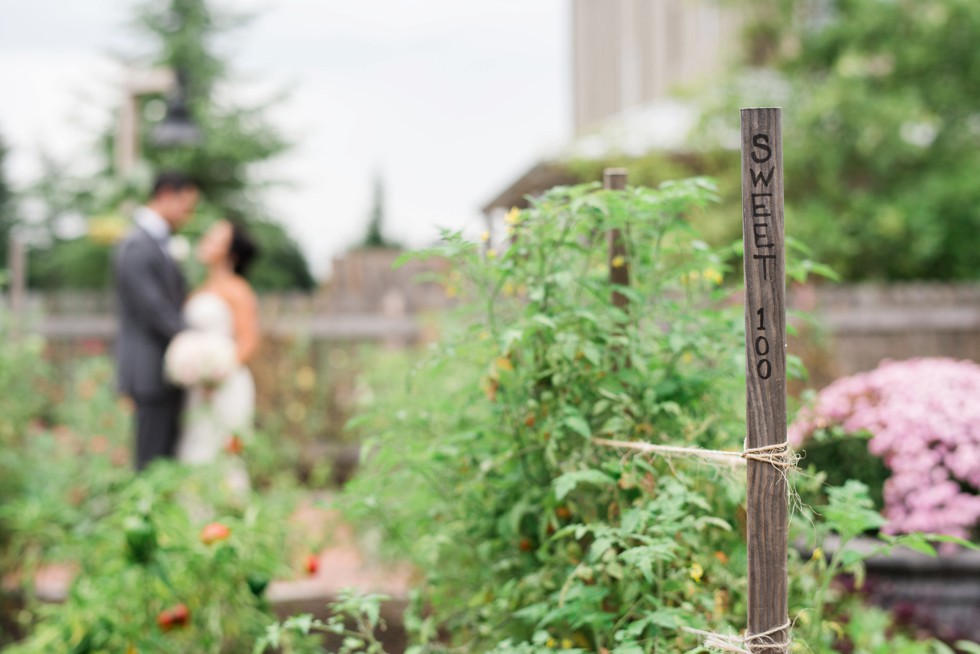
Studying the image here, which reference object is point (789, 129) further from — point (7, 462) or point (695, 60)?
point (7, 462)

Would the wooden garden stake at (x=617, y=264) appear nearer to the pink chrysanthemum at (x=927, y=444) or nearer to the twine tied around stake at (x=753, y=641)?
the twine tied around stake at (x=753, y=641)

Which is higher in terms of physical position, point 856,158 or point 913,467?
point 856,158

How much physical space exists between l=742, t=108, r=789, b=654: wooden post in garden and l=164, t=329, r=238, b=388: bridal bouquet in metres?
3.78

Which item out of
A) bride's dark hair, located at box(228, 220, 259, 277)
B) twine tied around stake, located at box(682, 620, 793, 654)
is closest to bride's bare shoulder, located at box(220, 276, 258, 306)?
bride's dark hair, located at box(228, 220, 259, 277)

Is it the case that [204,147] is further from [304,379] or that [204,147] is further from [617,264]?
[617,264]

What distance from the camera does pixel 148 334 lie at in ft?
16.9

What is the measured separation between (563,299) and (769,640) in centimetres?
72

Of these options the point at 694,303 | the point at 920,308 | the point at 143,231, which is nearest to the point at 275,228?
the point at 920,308

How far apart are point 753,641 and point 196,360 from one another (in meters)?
3.81

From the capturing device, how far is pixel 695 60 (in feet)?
57.4

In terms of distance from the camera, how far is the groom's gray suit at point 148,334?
16.6ft

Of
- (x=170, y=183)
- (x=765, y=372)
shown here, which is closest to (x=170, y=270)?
(x=170, y=183)

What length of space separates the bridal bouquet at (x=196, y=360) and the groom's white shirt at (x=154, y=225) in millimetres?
470

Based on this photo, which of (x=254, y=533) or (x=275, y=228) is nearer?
(x=254, y=533)
